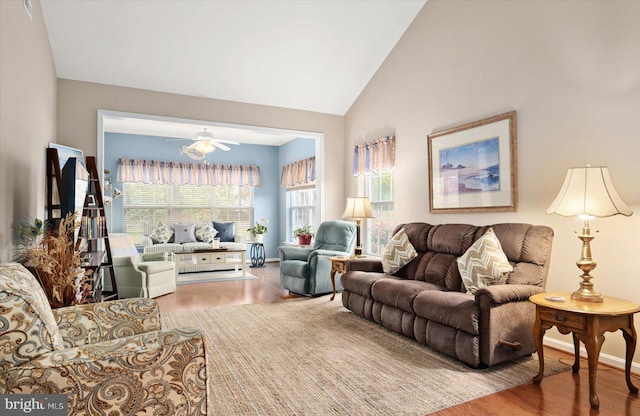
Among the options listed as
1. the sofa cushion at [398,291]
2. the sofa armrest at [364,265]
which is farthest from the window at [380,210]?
the sofa cushion at [398,291]

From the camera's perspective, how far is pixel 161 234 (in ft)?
24.9

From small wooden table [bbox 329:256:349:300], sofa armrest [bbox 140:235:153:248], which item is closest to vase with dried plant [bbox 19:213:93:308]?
small wooden table [bbox 329:256:349:300]

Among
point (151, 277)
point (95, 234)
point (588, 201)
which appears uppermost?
point (588, 201)

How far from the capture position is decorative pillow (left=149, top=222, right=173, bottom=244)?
24.8ft

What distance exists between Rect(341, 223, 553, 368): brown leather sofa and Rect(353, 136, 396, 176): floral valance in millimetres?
1389

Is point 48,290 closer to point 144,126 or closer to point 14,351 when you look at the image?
point 14,351

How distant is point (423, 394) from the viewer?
2.35 meters

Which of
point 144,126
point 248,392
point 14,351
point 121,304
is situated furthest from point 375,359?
point 144,126

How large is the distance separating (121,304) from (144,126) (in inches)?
237

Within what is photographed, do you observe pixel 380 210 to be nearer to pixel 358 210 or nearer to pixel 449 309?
pixel 358 210

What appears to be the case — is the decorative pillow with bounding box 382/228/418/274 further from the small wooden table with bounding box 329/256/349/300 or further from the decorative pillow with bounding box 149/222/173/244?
the decorative pillow with bounding box 149/222/173/244

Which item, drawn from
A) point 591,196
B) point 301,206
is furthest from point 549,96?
point 301,206

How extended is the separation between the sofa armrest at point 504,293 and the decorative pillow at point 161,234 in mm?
6373

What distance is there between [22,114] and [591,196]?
13.4 ft
